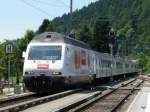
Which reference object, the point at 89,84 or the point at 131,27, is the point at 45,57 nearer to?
the point at 89,84

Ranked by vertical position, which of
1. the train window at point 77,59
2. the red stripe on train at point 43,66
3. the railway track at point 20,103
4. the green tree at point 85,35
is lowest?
the railway track at point 20,103

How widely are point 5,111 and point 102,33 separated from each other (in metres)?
124

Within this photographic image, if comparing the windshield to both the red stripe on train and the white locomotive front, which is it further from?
the red stripe on train

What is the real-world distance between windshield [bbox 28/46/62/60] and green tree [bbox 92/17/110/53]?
10405cm

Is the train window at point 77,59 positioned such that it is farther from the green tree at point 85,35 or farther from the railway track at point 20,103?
the green tree at point 85,35

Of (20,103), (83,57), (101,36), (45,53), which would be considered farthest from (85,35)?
(20,103)

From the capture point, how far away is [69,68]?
29484 mm


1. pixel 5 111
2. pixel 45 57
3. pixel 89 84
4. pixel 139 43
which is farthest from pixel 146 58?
pixel 5 111

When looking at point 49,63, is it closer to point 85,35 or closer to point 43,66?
point 43,66

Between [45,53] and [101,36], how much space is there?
364ft

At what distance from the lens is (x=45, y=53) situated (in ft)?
94.3

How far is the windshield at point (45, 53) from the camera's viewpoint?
93.8 ft

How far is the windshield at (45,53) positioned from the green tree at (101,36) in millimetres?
104050

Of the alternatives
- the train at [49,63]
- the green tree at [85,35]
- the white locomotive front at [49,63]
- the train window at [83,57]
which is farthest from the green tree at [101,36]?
the white locomotive front at [49,63]
